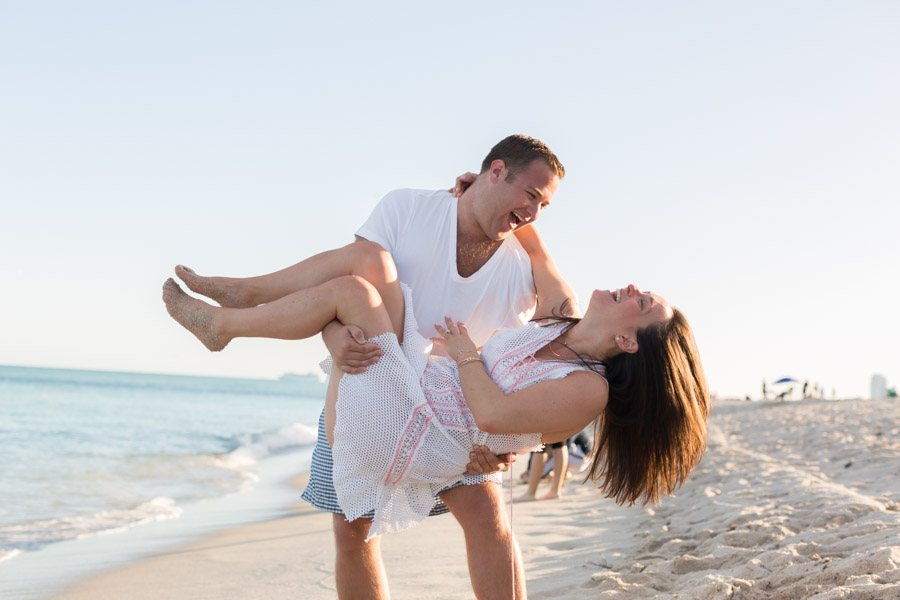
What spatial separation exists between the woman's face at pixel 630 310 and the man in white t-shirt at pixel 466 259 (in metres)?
0.29

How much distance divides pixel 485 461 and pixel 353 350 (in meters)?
0.61

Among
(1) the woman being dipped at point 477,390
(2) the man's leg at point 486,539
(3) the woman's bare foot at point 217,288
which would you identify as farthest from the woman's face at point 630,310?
(3) the woman's bare foot at point 217,288

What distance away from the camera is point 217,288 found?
307 cm

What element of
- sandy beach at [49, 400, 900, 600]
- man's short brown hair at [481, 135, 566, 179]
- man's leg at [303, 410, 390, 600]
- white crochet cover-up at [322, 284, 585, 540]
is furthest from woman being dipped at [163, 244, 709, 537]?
sandy beach at [49, 400, 900, 600]

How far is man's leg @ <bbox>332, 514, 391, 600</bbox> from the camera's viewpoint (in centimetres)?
308

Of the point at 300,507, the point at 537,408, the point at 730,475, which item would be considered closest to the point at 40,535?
the point at 300,507

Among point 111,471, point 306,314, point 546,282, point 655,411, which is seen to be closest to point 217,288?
point 306,314

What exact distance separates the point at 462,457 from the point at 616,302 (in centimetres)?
84

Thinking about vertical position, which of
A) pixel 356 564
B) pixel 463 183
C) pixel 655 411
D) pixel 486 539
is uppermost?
pixel 463 183

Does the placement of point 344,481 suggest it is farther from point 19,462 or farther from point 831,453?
point 19,462

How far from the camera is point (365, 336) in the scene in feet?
9.11

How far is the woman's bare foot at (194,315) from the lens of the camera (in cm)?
291

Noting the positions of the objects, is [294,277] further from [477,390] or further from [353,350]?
[477,390]

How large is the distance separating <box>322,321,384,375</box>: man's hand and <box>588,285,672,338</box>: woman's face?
2.86 ft
